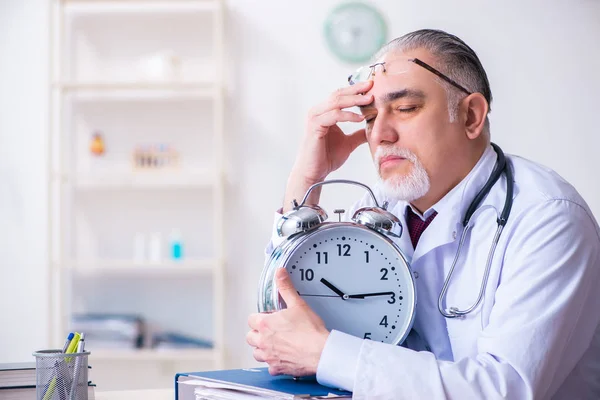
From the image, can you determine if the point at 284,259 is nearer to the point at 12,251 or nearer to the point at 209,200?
the point at 209,200

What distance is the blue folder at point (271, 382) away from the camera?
3.43 ft

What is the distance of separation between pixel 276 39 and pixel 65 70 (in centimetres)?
120

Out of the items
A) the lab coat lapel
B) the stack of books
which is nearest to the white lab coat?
the lab coat lapel

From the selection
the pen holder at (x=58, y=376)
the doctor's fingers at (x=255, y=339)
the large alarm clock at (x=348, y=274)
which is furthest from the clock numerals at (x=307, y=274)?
the pen holder at (x=58, y=376)

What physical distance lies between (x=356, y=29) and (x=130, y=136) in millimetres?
1387

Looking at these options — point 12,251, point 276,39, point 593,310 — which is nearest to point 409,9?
point 276,39

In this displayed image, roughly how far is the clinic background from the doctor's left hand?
2.87 m

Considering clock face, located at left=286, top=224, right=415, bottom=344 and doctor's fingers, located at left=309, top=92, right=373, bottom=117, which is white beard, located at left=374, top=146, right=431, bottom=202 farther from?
clock face, located at left=286, top=224, right=415, bottom=344

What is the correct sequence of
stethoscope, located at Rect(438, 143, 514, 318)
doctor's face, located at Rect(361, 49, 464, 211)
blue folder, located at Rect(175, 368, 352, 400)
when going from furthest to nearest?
doctor's face, located at Rect(361, 49, 464, 211)
stethoscope, located at Rect(438, 143, 514, 318)
blue folder, located at Rect(175, 368, 352, 400)

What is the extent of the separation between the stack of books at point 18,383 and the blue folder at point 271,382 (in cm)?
32

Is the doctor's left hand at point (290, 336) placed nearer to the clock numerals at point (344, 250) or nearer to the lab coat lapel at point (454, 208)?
the clock numerals at point (344, 250)

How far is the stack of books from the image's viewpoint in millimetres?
1321

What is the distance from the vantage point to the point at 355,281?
1229mm

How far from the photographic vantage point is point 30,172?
13.4ft
